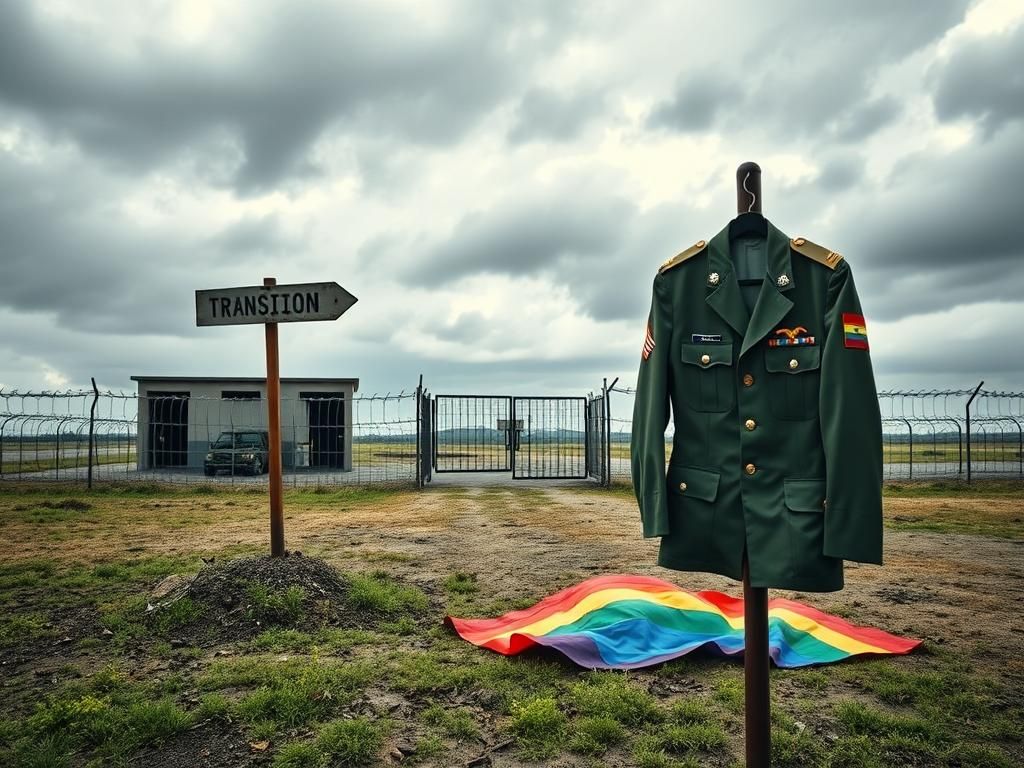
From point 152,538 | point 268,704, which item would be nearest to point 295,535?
point 152,538

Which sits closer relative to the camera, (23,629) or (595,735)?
(595,735)

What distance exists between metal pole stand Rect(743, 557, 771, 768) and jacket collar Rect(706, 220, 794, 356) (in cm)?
97

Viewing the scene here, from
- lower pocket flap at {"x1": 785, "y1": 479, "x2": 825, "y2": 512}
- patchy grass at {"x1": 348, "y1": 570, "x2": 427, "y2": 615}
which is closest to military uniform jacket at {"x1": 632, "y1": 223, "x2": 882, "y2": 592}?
lower pocket flap at {"x1": 785, "y1": 479, "x2": 825, "y2": 512}

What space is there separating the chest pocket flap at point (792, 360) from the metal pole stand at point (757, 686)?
0.80 meters

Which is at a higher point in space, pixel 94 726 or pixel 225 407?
pixel 225 407

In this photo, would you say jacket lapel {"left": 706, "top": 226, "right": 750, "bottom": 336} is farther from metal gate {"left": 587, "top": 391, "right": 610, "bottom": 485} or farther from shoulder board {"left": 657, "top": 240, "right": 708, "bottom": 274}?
metal gate {"left": 587, "top": 391, "right": 610, "bottom": 485}

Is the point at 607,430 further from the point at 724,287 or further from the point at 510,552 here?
the point at 724,287

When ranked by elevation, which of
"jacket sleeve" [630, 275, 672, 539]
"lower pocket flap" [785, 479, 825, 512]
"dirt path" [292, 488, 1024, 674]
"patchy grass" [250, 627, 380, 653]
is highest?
"jacket sleeve" [630, 275, 672, 539]

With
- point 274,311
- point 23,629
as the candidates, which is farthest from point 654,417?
point 23,629

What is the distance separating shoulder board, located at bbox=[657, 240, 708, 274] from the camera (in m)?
2.83

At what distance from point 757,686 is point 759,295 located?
1560 mm

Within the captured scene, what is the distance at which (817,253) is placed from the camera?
2623 mm

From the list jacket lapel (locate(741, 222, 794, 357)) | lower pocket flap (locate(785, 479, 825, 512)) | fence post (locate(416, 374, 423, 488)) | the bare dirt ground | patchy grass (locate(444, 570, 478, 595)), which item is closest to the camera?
lower pocket flap (locate(785, 479, 825, 512))

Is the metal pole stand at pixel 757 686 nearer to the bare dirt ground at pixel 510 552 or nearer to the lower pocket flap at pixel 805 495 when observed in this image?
the lower pocket flap at pixel 805 495
